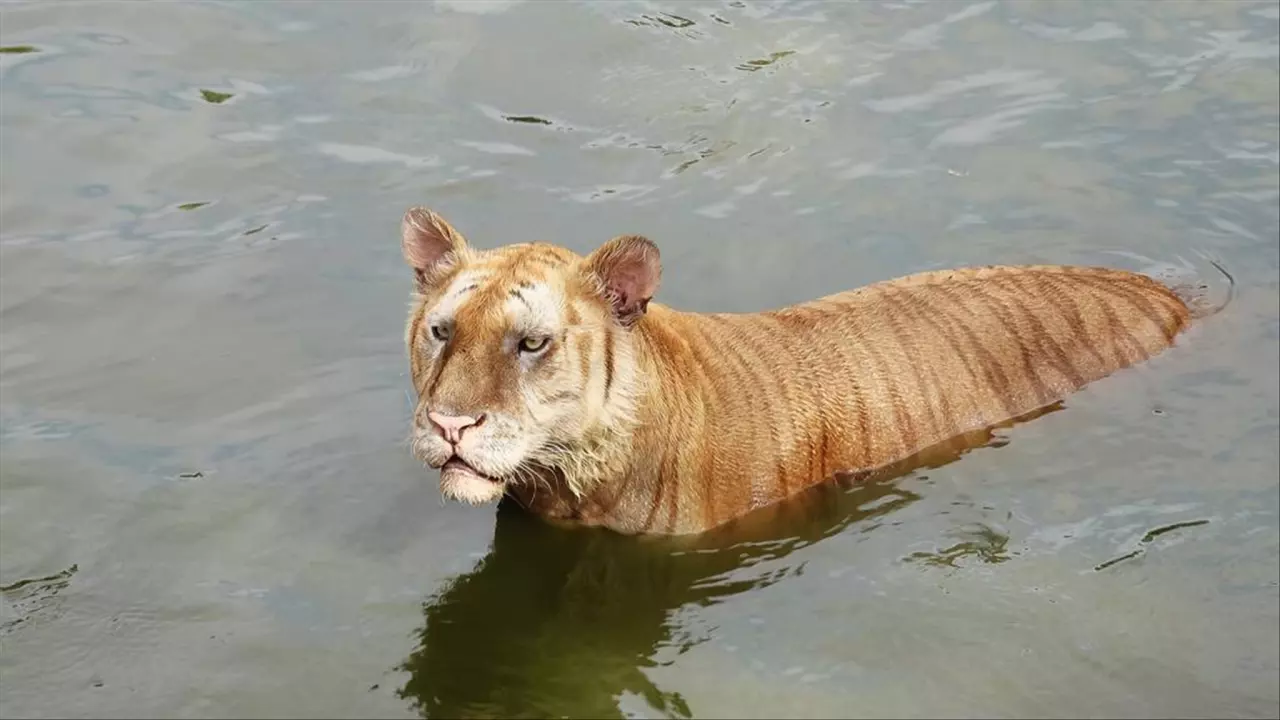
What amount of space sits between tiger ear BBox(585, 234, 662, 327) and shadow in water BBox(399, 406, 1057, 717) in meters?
1.21

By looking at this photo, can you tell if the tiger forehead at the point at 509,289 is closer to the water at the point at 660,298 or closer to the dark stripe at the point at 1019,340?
the water at the point at 660,298

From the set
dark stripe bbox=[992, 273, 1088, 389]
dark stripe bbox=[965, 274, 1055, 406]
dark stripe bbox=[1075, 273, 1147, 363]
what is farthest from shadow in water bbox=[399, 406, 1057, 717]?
dark stripe bbox=[1075, 273, 1147, 363]

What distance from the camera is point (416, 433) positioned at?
678 centimetres

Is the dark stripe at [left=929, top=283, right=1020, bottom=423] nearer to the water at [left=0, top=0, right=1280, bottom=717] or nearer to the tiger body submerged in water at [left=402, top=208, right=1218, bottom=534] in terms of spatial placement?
the tiger body submerged in water at [left=402, top=208, right=1218, bottom=534]

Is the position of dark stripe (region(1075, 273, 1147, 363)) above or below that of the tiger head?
below

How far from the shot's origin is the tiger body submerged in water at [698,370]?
22.8 feet

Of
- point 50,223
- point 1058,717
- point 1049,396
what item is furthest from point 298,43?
point 1058,717

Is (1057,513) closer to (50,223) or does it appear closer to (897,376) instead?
(897,376)

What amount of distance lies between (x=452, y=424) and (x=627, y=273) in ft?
3.82

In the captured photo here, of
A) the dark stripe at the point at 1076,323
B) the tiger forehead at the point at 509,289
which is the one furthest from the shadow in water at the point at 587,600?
the tiger forehead at the point at 509,289

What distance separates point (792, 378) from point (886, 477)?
2.47 ft

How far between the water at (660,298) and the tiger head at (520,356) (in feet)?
2.64

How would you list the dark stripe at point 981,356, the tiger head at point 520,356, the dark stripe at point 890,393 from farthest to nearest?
the dark stripe at point 981,356 → the dark stripe at point 890,393 → the tiger head at point 520,356

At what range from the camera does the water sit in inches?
277
